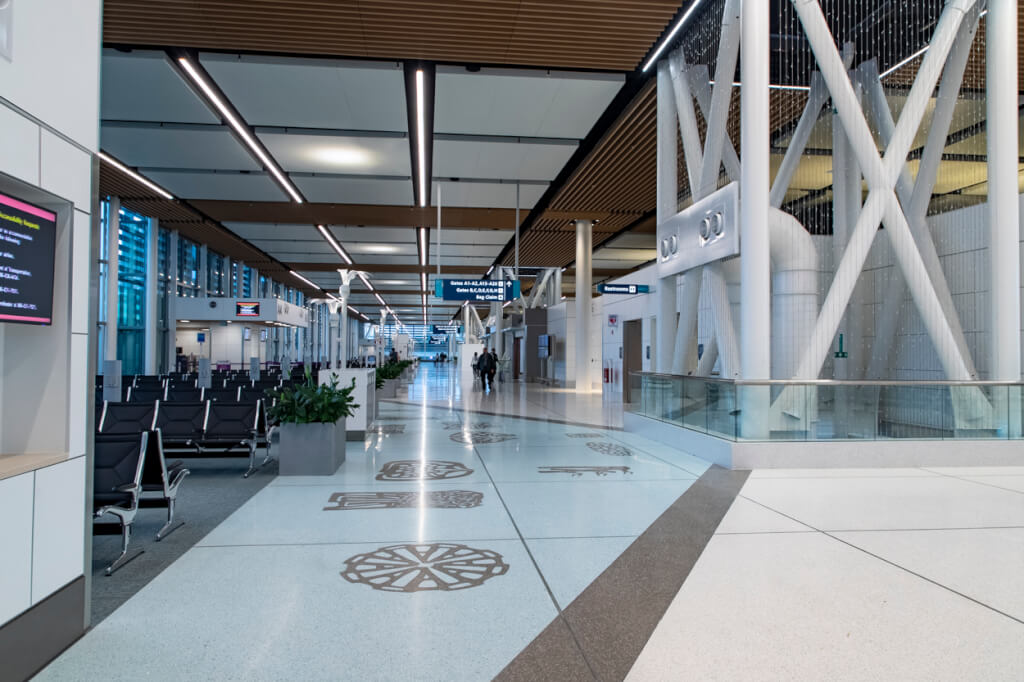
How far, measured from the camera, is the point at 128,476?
16.4 feet

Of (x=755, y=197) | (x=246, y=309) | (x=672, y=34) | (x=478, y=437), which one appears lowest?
(x=478, y=437)

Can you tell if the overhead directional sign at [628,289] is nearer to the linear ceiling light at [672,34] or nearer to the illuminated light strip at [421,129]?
the illuminated light strip at [421,129]

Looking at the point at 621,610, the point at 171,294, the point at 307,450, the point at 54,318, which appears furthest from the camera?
the point at 171,294

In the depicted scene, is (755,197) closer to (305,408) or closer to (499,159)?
(305,408)

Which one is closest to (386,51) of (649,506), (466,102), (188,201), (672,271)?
(466,102)

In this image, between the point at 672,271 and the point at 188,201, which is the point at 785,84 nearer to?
the point at 672,271

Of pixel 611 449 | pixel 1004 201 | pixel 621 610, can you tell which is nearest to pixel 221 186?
pixel 611 449

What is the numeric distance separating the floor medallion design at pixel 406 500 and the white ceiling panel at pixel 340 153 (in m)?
10.0

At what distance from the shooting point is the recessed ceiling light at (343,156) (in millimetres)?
15430

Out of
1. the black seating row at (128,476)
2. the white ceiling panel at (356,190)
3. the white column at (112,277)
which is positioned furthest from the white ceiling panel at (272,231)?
the black seating row at (128,476)

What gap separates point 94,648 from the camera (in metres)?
3.19

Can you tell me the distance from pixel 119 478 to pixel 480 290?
17240 millimetres

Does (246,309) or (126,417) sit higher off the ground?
(246,309)

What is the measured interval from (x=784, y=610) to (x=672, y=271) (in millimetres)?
8714
